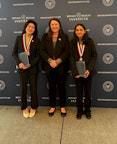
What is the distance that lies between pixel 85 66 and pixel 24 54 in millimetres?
887

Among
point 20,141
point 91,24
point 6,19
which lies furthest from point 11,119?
point 91,24

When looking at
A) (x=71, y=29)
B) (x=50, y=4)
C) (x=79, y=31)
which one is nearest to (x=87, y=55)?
(x=79, y=31)

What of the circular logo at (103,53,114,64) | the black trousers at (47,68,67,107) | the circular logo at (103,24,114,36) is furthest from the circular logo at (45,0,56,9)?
the circular logo at (103,53,114,64)

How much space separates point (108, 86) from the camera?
3.47 m

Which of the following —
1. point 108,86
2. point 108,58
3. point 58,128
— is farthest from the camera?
point 108,86

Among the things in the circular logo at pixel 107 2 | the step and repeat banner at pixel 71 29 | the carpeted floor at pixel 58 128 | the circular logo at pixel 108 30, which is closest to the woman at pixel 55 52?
the step and repeat banner at pixel 71 29

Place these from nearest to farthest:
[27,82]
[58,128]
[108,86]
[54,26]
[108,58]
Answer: [58,128], [54,26], [27,82], [108,58], [108,86]

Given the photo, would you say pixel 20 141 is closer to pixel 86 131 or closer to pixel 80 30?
pixel 86 131

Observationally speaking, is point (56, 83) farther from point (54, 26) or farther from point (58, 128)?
point (54, 26)

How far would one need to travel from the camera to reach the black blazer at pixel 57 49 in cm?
305

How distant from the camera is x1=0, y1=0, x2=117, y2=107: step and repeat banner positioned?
10.7ft

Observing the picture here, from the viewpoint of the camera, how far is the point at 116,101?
3.50 metres

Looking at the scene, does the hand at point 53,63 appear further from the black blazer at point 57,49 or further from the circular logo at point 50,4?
the circular logo at point 50,4

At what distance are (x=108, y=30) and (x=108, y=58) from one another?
0.44 m
